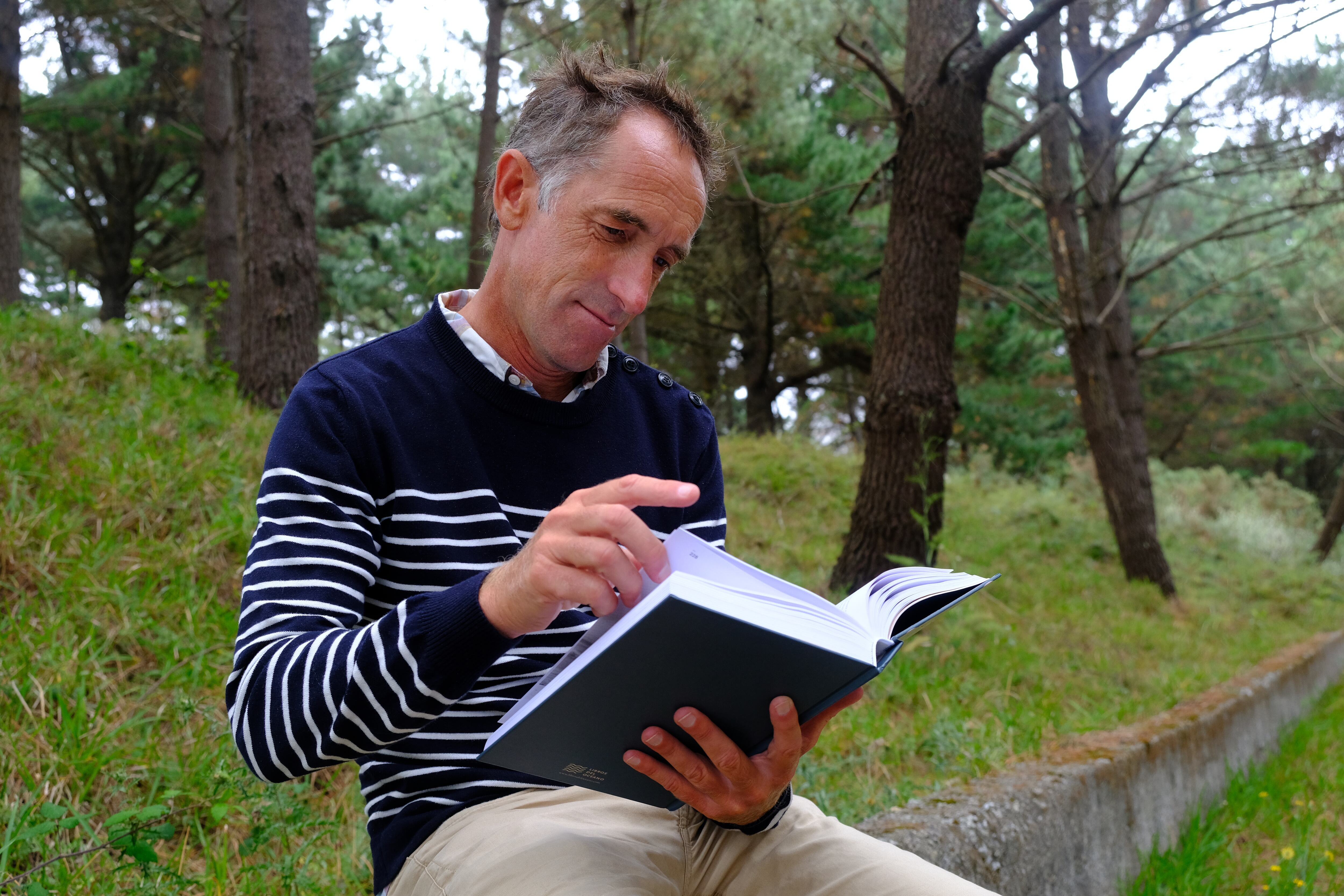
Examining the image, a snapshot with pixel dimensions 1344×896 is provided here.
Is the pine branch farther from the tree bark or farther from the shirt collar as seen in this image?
the shirt collar

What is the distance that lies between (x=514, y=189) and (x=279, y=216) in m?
4.60

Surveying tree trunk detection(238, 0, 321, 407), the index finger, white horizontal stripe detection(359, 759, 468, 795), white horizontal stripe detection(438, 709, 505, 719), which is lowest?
white horizontal stripe detection(359, 759, 468, 795)

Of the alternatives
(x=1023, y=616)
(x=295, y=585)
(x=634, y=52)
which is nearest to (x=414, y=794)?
(x=295, y=585)

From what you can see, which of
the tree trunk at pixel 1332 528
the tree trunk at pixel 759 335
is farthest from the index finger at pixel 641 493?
the tree trunk at pixel 1332 528

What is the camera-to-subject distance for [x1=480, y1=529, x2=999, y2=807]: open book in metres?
0.92

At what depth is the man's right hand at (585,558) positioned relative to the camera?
961 mm

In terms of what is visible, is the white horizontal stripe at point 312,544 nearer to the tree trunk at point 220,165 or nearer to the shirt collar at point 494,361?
the shirt collar at point 494,361

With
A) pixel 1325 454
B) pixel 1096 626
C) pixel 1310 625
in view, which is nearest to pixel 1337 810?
pixel 1096 626

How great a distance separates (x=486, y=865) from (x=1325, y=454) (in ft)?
97.8

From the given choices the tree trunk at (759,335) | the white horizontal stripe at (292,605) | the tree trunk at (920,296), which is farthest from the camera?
the tree trunk at (759,335)

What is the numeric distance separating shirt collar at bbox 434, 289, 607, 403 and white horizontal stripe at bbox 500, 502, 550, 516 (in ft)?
0.62

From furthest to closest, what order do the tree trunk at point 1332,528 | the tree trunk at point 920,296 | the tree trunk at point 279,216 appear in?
the tree trunk at point 1332,528 < the tree trunk at point 279,216 < the tree trunk at point 920,296

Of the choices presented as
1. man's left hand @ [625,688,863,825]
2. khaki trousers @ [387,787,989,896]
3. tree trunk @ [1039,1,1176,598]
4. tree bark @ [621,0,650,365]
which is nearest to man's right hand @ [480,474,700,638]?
man's left hand @ [625,688,863,825]

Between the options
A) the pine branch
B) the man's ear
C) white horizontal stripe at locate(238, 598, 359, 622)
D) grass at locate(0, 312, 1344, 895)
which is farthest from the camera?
the pine branch
